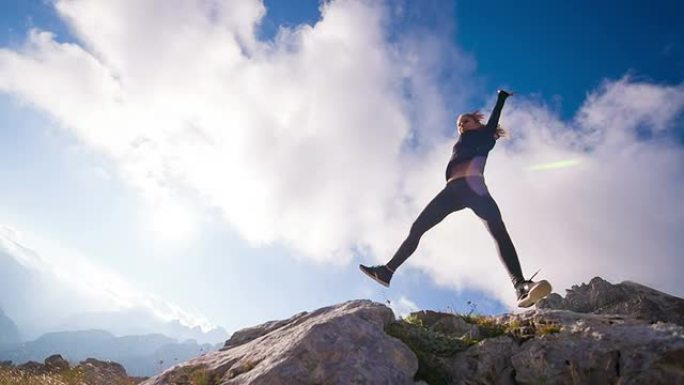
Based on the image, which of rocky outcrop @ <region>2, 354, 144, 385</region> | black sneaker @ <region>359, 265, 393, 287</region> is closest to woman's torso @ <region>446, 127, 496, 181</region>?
black sneaker @ <region>359, 265, 393, 287</region>

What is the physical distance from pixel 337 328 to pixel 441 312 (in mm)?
2915

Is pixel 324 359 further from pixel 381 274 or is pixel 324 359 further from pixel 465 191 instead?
pixel 465 191

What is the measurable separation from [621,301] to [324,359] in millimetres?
8380

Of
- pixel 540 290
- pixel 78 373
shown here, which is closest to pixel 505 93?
pixel 540 290

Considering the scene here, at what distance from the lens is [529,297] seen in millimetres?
6574

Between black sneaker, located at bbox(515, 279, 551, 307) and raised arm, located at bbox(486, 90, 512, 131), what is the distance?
287 centimetres

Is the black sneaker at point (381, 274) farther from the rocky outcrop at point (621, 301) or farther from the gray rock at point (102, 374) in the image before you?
the gray rock at point (102, 374)

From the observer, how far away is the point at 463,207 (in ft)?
26.8

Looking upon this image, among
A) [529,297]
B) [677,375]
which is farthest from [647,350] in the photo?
[529,297]

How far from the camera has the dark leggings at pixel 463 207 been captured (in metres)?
7.34

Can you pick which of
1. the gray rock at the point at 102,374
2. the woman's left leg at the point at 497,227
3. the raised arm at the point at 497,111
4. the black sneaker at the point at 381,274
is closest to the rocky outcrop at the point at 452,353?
the woman's left leg at the point at 497,227

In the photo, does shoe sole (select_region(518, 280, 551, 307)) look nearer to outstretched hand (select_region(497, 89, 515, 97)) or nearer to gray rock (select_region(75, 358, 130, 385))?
outstretched hand (select_region(497, 89, 515, 97))

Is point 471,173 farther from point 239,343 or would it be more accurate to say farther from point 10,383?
point 10,383

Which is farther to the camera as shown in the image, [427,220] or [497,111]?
[427,220]
